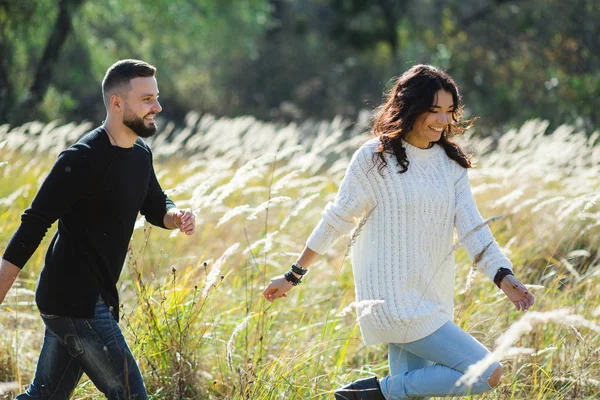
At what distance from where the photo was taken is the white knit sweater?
320 centimetres

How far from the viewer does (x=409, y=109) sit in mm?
3309

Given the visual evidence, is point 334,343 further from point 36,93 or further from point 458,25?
point 458,25

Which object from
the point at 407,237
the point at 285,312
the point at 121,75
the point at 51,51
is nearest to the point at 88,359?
the point at 121,75

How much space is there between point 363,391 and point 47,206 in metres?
1.44

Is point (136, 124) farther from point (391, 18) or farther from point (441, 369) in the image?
point (391, 18)

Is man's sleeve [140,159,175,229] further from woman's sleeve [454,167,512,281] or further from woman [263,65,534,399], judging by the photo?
woman's sleeve [454,167,512,281]

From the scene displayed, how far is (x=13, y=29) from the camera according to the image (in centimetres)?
1218

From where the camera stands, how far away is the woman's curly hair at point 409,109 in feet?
10.8

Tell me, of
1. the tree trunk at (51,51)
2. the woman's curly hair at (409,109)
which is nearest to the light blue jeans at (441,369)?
the woman's curly hair at (409,109)

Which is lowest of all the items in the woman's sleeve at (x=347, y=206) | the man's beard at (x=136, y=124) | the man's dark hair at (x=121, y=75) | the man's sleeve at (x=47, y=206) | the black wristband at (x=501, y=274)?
the black wristband at (x=501, y=274)

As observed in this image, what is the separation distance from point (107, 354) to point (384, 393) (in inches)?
43.8

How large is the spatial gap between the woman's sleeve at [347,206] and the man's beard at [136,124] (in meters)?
0.80

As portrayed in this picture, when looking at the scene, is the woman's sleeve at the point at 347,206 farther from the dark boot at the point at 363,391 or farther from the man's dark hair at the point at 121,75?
the man's dark hair at the point at 121,75

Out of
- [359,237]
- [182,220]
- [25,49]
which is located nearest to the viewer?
[182,220]
